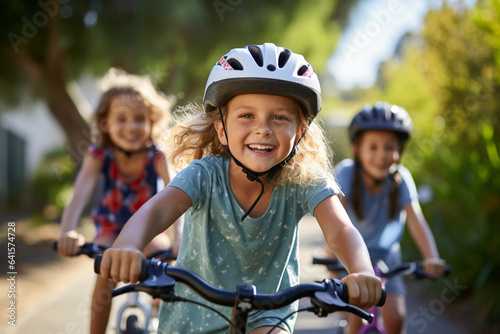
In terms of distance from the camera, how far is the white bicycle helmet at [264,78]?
2.72 metres

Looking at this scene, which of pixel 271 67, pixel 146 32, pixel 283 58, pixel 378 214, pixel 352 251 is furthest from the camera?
pixel 146 32

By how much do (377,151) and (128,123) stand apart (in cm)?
204

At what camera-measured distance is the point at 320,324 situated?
6.36 metres

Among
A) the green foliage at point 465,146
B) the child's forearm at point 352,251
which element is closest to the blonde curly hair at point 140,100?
the child's forearm at point 352,251

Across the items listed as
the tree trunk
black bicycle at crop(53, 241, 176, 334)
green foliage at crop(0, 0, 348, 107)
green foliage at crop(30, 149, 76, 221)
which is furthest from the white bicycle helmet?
green foliage at crop(30, 149, 76, 221)

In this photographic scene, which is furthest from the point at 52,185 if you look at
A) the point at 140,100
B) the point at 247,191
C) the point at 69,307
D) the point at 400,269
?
the point at 247,191

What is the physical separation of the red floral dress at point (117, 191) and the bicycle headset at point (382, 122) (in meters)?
1.65

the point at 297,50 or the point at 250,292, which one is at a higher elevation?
the point at 297,50

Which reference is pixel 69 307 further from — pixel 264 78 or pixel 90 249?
pixel 264 78

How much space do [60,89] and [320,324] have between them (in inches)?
338

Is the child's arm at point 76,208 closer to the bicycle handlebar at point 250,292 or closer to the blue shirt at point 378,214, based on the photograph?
the bicycle handlebar at point 250,292

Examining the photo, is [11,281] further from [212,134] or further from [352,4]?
[352,4]

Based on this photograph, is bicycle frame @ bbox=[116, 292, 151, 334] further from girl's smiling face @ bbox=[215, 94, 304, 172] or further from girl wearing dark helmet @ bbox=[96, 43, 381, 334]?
girl's smiling face @ bbox=[215, 94, 304, 172]

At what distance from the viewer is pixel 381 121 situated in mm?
4707
